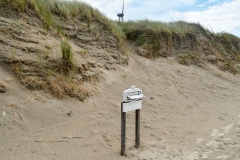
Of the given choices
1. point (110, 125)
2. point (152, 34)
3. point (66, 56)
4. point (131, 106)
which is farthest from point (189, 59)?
point (131, 106)

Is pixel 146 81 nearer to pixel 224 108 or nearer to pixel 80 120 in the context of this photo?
pixel 224 108

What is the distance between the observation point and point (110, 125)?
546 cm

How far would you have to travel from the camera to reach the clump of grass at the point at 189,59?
11.4 meters

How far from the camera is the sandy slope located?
14.1 feet

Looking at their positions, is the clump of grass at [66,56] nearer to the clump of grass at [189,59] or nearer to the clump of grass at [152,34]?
the clump of grass at [152,34]

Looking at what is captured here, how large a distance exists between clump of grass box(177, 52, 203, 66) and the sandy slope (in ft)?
10.7

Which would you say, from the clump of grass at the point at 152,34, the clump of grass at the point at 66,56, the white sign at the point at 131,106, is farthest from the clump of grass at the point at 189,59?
the white sign at the point at 131,106

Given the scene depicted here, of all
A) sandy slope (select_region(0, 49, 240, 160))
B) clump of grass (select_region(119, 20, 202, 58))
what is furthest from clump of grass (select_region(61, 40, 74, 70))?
clump of grass (select_region(119, 20, 202, 58))

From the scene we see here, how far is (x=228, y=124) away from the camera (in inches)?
260

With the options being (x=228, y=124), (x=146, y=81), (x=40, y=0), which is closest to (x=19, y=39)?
(x=40, y=0)

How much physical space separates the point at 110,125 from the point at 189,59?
731 centimetres

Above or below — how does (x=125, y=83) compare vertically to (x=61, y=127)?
above

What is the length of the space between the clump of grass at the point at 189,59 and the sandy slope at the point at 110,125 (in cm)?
325

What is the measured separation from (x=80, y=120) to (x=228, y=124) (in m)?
3.93
